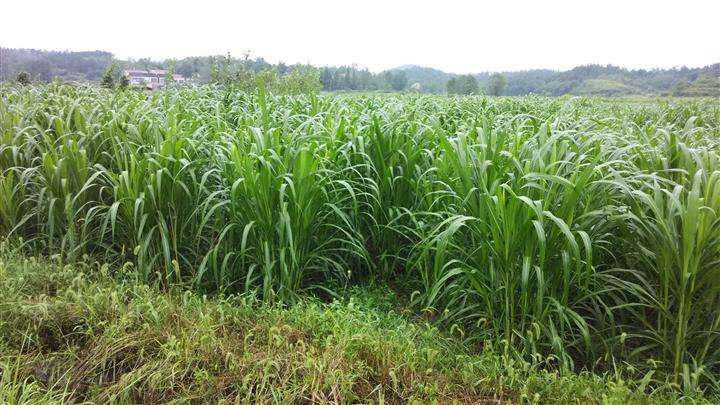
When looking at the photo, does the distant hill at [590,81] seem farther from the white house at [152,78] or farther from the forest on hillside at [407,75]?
the white house at [152,78]

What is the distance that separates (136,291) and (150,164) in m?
0.75

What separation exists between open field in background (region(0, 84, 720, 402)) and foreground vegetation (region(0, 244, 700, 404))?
0.01m

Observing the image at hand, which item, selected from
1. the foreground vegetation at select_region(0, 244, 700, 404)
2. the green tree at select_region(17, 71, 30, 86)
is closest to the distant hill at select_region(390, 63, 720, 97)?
the green tree at select_region(17, 71, 30, 86)

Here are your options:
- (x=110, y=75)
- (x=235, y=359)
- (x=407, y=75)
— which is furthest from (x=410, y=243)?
(x=407, y=75)

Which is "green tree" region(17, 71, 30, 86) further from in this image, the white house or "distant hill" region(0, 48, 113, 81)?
the white house

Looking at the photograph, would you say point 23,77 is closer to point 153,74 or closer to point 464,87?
point 153,74

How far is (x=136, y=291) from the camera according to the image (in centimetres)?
218

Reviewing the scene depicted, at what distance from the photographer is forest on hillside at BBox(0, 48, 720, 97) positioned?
→ 833cm

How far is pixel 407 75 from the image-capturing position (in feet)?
139

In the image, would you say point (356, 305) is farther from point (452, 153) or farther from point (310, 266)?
point (452, 153)

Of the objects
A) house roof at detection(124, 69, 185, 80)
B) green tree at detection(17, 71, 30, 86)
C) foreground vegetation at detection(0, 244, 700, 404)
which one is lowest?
foreground vegetation at detection(0, 244, 700, 404)

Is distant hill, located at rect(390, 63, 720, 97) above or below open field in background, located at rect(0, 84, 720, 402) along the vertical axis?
above

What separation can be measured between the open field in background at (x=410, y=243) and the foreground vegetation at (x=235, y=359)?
13mm

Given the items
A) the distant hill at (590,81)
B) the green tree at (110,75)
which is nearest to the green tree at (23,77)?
the green tree at (110,75)
